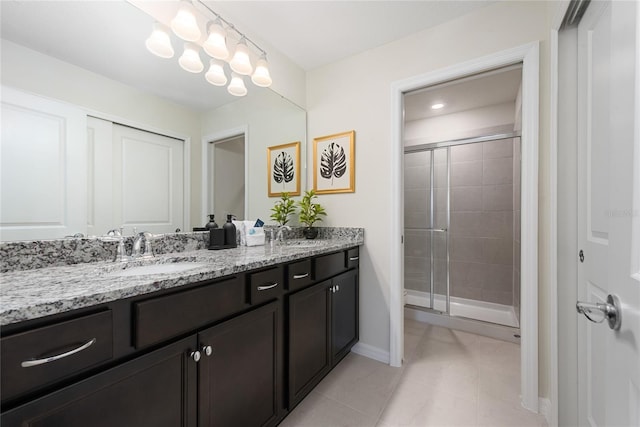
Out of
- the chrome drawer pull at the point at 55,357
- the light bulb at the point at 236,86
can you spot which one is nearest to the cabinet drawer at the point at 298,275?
the chrome drawer pull at the point at 55,357

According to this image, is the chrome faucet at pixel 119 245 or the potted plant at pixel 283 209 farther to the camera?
the potted plant at pixel 283 209

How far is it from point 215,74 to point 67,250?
1220 mm

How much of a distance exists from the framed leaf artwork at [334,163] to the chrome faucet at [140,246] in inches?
51.3

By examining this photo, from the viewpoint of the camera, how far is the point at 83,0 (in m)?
1.09

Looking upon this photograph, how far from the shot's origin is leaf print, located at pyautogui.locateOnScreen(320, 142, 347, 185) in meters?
2.07

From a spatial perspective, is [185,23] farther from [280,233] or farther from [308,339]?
[308,339]

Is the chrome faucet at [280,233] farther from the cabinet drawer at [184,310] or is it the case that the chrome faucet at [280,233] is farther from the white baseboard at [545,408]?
the white baseboard at [545,408]

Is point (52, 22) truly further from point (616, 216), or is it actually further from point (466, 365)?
point (466, 365)

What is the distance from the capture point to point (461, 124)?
297 cm

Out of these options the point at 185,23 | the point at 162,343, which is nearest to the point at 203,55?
the point at 185,23

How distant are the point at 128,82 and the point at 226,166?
0.65 m

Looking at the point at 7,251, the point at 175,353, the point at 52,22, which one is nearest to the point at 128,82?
the point at 52,22

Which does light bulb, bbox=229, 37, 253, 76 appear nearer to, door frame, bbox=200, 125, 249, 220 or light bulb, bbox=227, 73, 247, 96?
light bulb, bbox=227, 73, 247, 96

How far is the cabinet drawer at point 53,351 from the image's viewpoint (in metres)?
0.51
